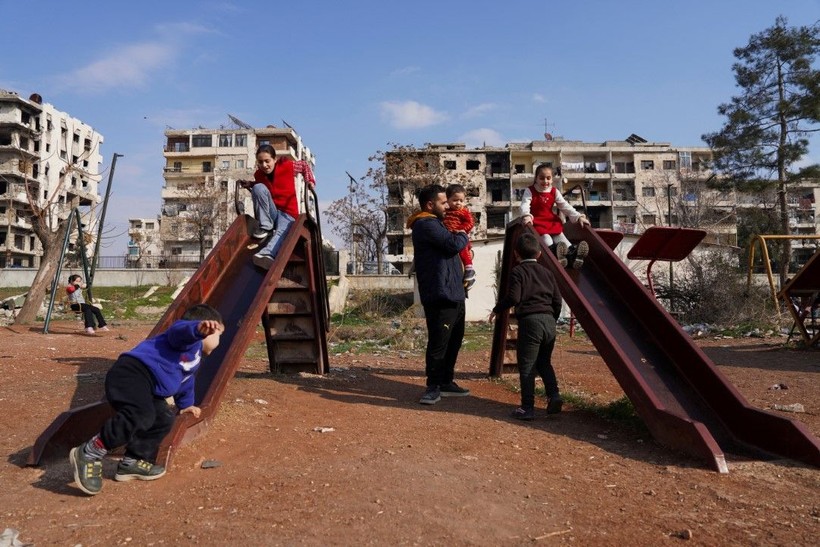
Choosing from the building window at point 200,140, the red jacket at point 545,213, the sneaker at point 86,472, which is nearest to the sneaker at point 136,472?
the sneaker at point 86,472

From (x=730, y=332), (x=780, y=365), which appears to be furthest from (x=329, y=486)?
(x=730, y=332)

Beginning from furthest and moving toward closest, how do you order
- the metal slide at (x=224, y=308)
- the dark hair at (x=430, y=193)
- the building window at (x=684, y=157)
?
the building window at (x=684, y=157) → the dark hair at (x=430, y=193) → the metal slide at (x=224, y=308)

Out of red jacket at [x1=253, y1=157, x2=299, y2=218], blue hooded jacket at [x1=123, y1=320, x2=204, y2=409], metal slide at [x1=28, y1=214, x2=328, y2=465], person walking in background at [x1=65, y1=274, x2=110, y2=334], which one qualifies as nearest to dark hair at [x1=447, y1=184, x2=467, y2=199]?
metal slide at [x1=28, y1=214, x2=328, y2=465]

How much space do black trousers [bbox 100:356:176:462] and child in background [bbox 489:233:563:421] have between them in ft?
9.19

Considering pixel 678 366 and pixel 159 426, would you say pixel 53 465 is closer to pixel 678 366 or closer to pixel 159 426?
pixel 159 426

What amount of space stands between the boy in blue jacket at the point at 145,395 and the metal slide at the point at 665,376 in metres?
2.92

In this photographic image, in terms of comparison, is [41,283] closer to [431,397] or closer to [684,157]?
[431,397]

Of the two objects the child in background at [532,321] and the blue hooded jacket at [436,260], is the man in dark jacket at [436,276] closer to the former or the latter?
the blue hooded jacket at [436,260]

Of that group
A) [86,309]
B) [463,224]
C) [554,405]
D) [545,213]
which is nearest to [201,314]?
[554,405]

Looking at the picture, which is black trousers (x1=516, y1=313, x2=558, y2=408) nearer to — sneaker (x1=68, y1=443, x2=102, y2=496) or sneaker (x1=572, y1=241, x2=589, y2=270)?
sneaker (x1=572, y1=241, x2=589, y2=270)

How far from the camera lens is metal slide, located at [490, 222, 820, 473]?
3.96 meters

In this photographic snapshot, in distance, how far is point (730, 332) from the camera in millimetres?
14375

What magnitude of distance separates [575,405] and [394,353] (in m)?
5.90

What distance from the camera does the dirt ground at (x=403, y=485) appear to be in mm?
2729
